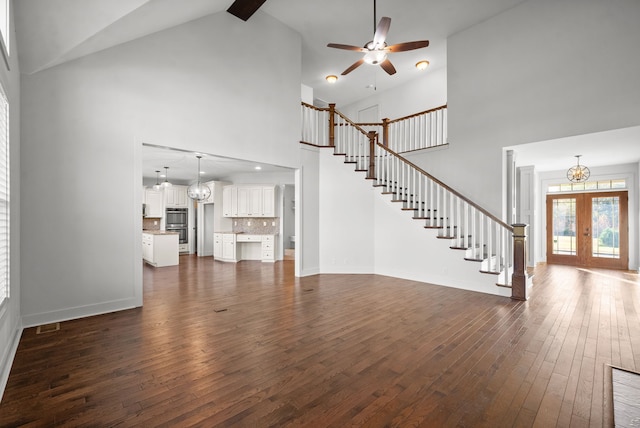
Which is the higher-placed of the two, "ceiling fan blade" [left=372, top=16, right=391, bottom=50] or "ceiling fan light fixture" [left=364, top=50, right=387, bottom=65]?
"ceiling fan blade" [left=372, top=16, right=391, bottom=50]

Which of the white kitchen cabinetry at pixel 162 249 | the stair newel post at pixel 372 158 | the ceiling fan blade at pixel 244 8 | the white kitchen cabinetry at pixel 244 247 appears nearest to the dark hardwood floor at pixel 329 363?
the stair newel post at pixel 372 158

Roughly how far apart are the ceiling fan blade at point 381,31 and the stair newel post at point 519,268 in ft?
11.3

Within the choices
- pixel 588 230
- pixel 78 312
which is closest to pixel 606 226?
pixel 588 230

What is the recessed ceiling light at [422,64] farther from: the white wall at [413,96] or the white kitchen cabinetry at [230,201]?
the white kitchen cabinetry at [230,201]

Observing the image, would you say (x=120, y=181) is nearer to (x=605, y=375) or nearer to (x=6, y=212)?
(x=6, y=212)

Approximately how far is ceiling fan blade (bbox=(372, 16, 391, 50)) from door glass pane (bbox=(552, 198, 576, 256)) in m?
7.80

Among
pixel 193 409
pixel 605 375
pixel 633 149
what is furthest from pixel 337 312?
pixel 633 149

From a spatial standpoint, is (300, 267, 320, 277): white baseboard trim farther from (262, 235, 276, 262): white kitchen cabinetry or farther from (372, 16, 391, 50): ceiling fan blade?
(372, 16, 391, 50): ceiling fan blade

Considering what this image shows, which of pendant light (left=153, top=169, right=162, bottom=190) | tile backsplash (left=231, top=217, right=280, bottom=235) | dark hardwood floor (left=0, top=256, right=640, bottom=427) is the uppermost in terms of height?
pendant light (left=153, top=169, right=162, bottom=190)

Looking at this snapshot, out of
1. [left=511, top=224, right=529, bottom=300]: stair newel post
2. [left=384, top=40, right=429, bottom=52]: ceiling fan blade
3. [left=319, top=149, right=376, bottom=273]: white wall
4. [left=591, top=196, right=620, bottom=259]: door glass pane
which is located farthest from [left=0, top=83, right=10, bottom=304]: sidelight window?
[left=591, top=196, right=620, bottom=259]: door glass pane

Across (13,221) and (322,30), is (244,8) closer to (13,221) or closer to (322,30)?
(322,30)

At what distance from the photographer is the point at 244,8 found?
5020 millimetres

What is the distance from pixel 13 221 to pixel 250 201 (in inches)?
255

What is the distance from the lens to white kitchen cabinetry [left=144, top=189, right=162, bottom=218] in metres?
10.4
